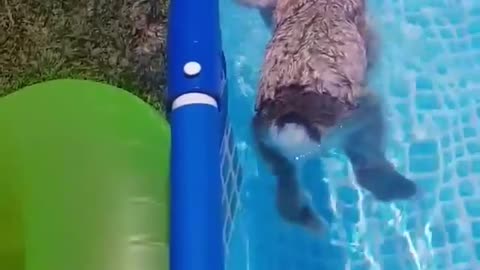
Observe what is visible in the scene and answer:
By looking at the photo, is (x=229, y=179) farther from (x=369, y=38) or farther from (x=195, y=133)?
(x=369, y=38)

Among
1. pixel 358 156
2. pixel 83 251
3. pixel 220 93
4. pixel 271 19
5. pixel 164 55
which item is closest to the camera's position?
pixel 83 251

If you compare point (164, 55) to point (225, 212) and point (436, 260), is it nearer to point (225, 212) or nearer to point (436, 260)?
point (225, 212)

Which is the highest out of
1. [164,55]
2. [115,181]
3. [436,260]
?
[164,55]

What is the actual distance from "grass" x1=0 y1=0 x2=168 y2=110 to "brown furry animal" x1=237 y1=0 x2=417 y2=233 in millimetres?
305

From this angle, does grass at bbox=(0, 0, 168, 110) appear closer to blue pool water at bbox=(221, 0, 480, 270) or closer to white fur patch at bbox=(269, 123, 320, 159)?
blue pool water at bbox=(221, 0, 480, 270)

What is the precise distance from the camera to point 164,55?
71.3 inches

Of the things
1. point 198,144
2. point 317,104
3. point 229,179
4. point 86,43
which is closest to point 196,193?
point 198,144

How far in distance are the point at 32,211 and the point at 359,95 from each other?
1.71 ft

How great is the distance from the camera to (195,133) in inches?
51.8

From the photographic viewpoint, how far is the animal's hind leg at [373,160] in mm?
1508

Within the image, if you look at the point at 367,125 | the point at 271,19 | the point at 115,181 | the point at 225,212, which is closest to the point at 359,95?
the point at 367,125

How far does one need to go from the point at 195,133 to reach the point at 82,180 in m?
0.16

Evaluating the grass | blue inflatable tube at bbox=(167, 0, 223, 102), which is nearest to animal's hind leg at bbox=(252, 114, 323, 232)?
blue inflatable tube at bbox=(167, 0, 223, 102)

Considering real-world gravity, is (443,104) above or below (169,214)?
above
